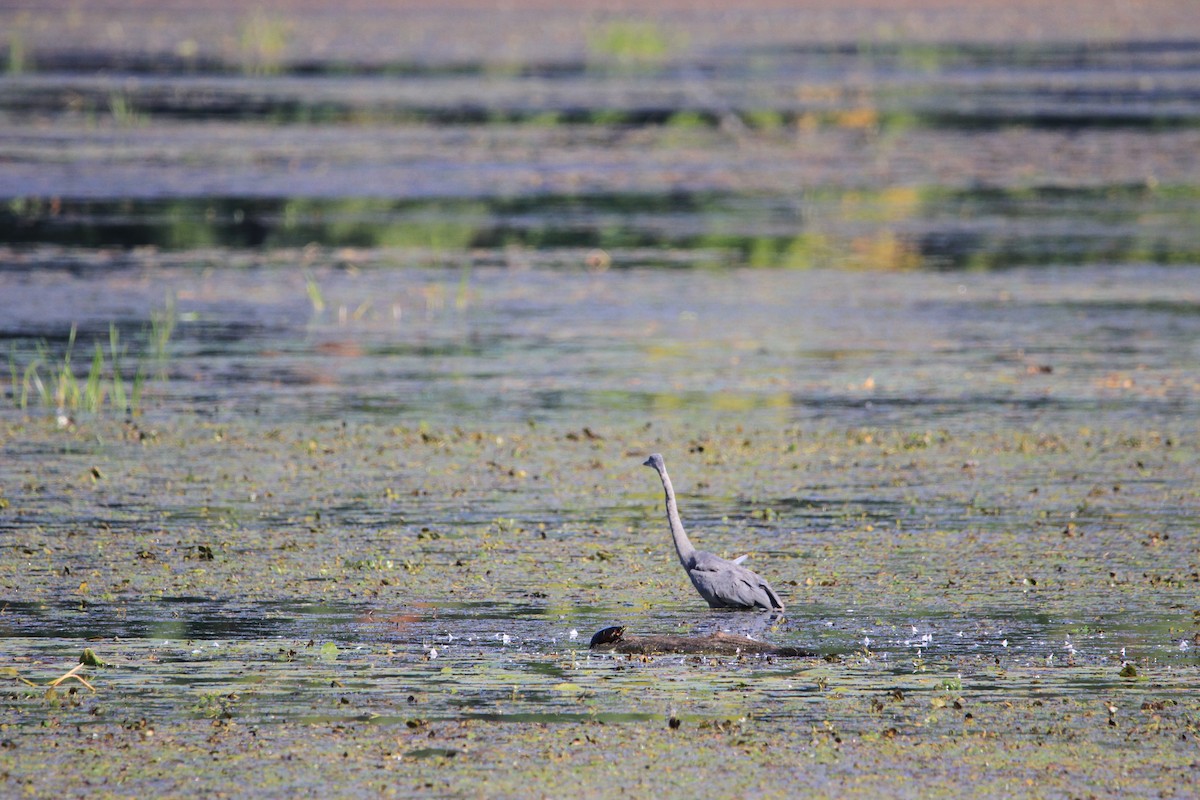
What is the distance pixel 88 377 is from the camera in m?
14.3

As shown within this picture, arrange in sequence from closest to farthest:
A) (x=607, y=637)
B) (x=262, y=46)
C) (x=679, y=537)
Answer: (x=607, y=637)
(x=679, y=537)
(x=262, y=46)

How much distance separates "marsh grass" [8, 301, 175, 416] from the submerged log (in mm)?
5499

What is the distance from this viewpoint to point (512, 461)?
11.8m

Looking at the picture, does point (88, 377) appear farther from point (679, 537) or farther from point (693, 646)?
point (693, 646)

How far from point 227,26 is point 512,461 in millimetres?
49315

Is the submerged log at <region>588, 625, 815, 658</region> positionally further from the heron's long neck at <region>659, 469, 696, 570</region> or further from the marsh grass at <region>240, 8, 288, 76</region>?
the marsh grass at <region>240, 8, 288, 76</region>

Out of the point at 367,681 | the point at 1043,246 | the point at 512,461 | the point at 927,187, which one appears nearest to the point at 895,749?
the point at 367,681

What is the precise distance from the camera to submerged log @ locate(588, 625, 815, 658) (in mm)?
7910

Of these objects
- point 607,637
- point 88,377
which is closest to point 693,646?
point 607,637

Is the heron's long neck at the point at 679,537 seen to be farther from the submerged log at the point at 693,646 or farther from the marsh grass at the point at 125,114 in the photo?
the marsh grass at the point at 125,114

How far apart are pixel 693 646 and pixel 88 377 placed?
738 cm

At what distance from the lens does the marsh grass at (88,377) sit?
1305 centimetres

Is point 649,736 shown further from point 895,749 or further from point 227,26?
point 227,26

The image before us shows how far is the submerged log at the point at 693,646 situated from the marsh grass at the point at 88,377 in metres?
5.50
